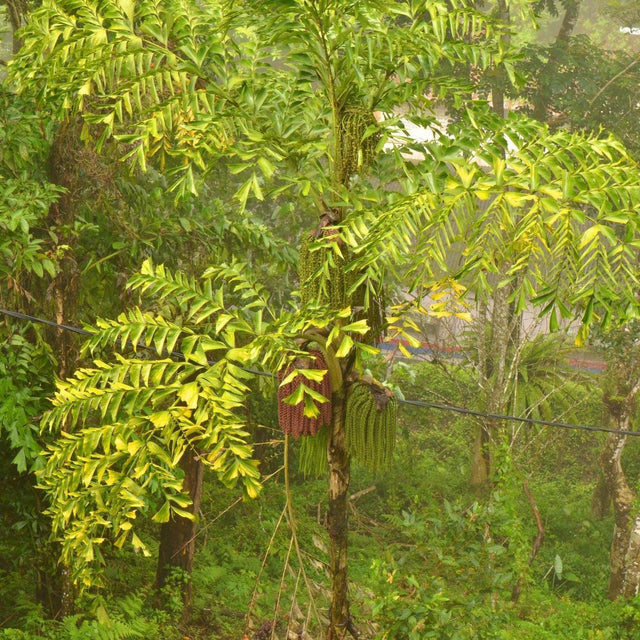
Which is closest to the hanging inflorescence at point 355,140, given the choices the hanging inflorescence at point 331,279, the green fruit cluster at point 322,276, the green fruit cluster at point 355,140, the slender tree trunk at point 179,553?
the green fruit cluster at point 355,140

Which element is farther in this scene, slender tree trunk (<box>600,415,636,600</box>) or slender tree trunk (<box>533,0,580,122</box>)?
slender tree trunk (<box>533,0,580,122</box>)

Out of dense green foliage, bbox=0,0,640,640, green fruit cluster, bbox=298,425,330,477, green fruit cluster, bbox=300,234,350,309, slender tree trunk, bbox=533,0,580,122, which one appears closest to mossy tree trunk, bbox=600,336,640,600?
dense green foliage, bbox=0,0,640,640

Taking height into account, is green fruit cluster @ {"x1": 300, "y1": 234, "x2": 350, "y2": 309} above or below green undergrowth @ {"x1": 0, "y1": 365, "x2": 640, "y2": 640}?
above

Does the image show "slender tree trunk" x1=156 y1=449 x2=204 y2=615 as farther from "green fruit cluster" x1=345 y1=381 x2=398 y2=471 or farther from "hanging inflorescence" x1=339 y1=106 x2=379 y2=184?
"hanging inflorescence" x1=339 y1=106 x2=379 y2=184

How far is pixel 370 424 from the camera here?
3.53 meters

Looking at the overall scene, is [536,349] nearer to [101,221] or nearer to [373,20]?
[101,221]

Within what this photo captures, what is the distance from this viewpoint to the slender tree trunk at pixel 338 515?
3.66m

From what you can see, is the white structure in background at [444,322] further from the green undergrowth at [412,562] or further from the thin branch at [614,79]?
the thin branch at [614,79]

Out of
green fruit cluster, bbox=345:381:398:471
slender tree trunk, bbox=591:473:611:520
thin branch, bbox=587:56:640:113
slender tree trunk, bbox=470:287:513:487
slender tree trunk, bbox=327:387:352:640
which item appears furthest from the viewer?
slender tree trunk, bbox=591:473:611:520

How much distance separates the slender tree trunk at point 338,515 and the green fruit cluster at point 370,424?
0.06 meters

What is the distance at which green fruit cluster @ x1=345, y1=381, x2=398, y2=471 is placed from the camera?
354 cm

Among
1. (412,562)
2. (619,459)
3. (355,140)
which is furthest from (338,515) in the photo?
(619,459)

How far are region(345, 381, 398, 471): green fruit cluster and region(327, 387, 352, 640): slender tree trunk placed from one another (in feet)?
0.19

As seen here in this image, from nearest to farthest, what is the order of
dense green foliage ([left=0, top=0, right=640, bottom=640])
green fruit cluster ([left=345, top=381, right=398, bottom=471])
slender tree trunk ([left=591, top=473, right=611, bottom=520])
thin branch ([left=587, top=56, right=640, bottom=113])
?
dense green foliage ([left=0, top=0, right=640, bottom=640]) < green fruit cluster ([left=345, top=381, right=398, bottom=471]) < thin branch ([left=587, top=56, right=640, bottom=113]) < slender tree trunk ([left=591, top=473, right=611, bottom=520])
